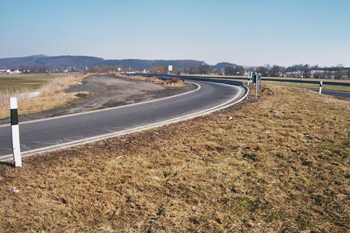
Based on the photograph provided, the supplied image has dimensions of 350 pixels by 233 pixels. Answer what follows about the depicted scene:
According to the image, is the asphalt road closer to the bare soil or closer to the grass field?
the bare soil

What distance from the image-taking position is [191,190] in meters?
3.77

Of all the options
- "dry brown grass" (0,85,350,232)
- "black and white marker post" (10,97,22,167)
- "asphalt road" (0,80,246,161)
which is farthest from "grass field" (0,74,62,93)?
"dry brown grass" (0,85,350,232)

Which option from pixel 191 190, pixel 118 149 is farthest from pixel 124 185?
pixel 118 149

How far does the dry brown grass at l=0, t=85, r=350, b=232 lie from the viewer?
9.92 feet

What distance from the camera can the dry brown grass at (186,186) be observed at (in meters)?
3.02

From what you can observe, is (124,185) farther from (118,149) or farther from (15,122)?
(15,122)

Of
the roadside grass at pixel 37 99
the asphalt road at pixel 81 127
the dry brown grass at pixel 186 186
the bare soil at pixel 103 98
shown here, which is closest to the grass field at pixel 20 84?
the roadside grass at pixel 37 99

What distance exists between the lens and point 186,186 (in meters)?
3.88

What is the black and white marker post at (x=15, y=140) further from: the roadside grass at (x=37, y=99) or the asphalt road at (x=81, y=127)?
the roadside grass at (x=37, y=99)

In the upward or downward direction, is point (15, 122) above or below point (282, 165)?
above

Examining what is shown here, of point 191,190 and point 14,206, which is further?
point 191,190

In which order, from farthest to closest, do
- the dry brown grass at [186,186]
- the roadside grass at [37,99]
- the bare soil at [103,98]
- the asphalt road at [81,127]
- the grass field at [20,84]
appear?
the grass field at [20,84]
the roadside grass at [37,99]
the bare soil at [103,98]
the asphalt road at [81,127]
the dry brown grass at [186,186]

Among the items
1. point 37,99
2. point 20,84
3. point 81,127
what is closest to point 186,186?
point 81,127

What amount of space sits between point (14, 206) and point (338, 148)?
587cm
